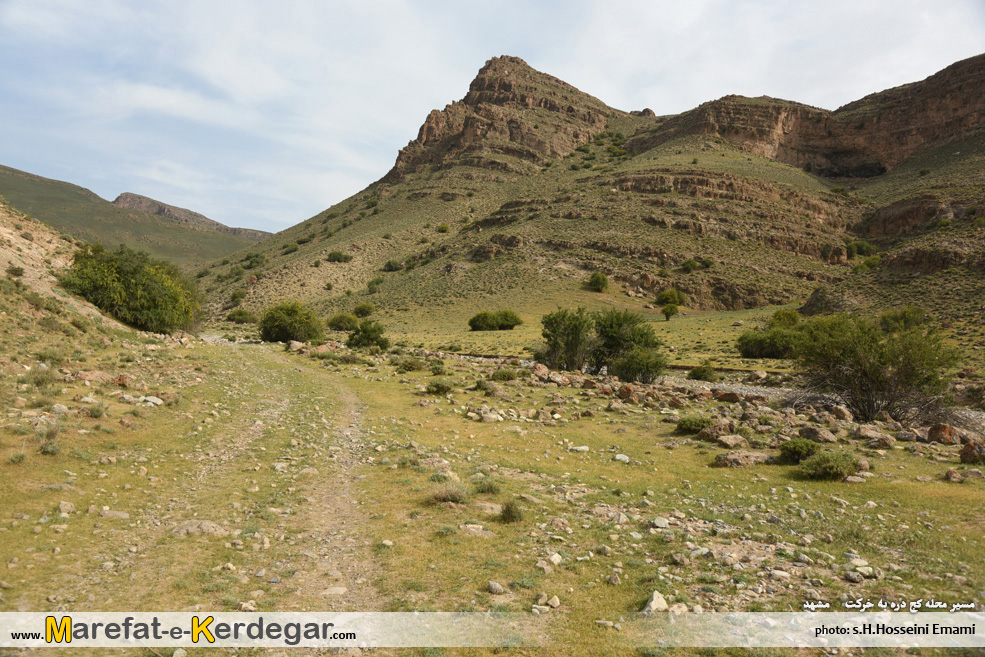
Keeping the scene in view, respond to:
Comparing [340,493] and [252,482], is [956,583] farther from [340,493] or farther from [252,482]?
[252,482]

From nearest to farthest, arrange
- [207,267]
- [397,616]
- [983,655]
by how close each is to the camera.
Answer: [983,655] → [397,616] → [207,267]

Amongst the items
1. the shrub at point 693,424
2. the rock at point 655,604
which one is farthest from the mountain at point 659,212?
the rock at point 655,604

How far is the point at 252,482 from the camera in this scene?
902 centimetres

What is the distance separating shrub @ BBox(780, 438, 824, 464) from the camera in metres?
11.6

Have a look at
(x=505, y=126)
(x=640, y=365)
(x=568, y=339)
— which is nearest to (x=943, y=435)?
(x=640, y=365)

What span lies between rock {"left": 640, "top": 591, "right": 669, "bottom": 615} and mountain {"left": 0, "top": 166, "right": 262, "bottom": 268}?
5076 inches

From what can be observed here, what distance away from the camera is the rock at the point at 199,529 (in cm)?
679

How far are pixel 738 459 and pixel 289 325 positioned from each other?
34.9 m

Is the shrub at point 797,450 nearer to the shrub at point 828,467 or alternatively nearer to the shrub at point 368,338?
the shrub at point 828,467

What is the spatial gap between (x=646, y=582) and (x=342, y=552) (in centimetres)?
404

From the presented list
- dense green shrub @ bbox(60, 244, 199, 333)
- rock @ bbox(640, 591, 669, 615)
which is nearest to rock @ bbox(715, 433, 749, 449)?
rock @ bbox(640, 591, 669, 615)

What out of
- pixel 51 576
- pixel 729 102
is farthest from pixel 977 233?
pixel 729 102

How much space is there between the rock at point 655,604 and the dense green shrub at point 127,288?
31.5 m

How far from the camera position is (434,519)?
795 cm
